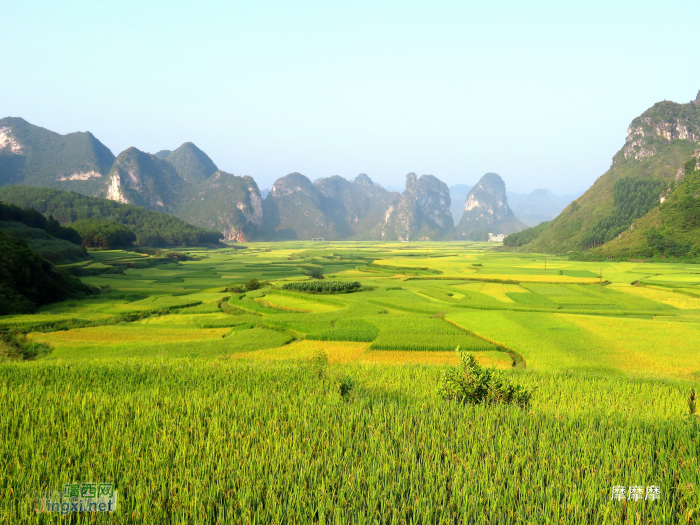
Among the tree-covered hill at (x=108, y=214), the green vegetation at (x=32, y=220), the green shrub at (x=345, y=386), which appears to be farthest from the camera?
the tree-covered hill at (x=108, y=214)

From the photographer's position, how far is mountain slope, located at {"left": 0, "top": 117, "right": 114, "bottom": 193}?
6211 inches

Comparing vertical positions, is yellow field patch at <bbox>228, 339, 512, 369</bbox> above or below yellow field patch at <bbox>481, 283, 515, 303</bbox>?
below

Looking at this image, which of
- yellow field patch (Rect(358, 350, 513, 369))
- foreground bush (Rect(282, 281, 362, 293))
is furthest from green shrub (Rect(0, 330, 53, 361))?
foreground bush (Rect(282, 281, 362, 293))

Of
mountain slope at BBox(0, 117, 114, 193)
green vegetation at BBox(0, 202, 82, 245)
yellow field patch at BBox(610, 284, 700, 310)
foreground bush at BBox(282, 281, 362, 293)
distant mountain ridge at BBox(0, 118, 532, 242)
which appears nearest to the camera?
yellow field patch at BBox(610, 284, 700, 310)

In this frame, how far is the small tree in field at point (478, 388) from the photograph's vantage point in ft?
21.0

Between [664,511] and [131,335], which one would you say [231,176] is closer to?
[131,335]

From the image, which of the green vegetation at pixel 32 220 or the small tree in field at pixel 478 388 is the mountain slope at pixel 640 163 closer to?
the small tree in field at pixel 478 388

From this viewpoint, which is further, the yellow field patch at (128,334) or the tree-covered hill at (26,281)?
the tree-covered hill at (26,281)

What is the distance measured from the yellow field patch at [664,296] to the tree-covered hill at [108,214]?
91.2 metres

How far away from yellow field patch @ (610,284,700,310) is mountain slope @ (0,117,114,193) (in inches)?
7103

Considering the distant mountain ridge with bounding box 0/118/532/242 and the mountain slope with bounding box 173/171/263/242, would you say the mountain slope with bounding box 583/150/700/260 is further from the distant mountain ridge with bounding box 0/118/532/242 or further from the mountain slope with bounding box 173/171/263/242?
the distant mountain ridge with bounding box 0/118/532/242

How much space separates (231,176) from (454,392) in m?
197

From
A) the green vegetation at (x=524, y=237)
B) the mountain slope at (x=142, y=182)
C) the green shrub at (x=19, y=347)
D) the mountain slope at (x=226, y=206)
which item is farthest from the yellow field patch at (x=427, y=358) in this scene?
the mountain slope at (x=226, y=206)

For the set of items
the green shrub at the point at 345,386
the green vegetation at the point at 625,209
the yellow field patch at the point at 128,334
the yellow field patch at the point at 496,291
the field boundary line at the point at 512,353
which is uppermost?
the green vegetation at the point at 625,209
